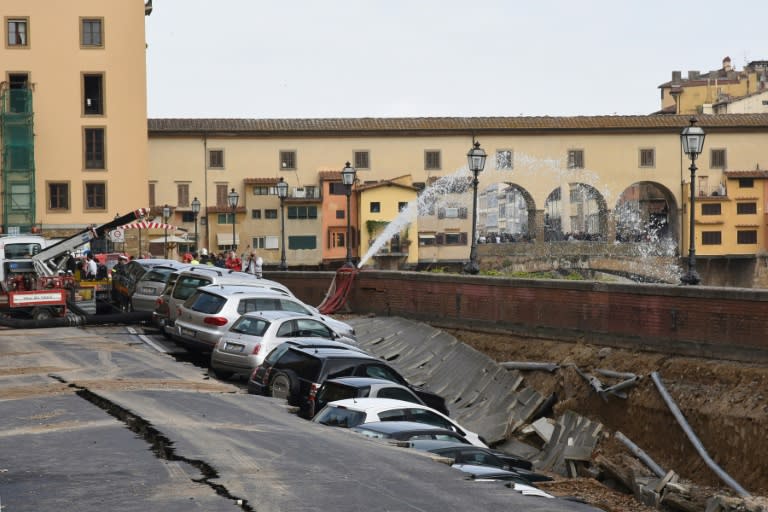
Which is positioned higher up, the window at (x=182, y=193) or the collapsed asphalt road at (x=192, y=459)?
the window at (x=182, y=193)

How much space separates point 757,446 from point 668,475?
1.44 m

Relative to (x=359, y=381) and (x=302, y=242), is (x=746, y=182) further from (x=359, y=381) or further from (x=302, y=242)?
(x=359, y=381)

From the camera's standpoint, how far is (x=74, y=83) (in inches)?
2349

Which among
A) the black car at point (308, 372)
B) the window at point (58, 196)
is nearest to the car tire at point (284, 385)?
the black car at point (308, 372)

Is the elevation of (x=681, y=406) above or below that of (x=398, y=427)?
below

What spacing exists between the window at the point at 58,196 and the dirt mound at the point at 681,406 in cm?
3875

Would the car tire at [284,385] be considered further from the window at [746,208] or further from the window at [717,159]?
the window at [746,208]

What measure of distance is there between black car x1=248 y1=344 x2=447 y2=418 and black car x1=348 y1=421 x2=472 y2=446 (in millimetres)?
2647

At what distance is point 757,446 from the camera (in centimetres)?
1852

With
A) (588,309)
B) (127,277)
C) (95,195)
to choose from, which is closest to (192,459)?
(588,309)

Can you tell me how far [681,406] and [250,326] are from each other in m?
7.66

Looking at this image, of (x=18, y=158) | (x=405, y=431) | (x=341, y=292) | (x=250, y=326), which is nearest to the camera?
(x=405, y=431)

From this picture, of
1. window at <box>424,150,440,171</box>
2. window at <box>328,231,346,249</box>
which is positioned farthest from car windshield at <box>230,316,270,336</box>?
window at <box>424,150,440,171</box>

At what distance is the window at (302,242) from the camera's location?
3179 inches
